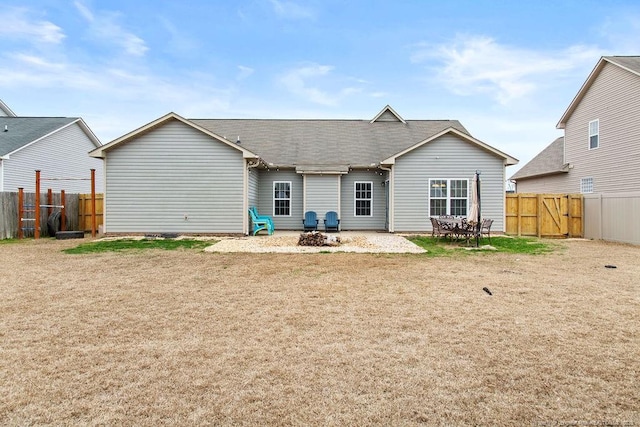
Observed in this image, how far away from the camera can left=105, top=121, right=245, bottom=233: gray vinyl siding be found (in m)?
14.7

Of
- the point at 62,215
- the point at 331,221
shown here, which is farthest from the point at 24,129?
the point at 331,221

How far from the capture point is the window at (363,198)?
18.4 m

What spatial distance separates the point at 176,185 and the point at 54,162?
11747 millimetres

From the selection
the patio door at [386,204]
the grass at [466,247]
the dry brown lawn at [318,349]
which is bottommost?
the dry brown lawn at [318,349]

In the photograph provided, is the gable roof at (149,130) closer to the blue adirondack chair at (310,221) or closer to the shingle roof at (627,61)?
the blue adirondack chair at (310,221)

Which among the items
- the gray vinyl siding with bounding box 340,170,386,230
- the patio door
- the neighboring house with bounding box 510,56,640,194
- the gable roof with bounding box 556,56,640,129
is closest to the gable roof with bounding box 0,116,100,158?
the gray vinyl siding with bounding box 340,170,386,230

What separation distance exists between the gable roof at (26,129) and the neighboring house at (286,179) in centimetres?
839

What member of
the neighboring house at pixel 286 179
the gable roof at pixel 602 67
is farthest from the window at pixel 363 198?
the gable roof at pixel 602 67

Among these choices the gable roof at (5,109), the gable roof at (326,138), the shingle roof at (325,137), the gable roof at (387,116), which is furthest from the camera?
the gable roof at (5,109)

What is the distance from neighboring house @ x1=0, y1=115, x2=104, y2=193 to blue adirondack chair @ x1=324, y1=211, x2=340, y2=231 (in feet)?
44.0

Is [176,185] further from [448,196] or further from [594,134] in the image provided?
[594,134]

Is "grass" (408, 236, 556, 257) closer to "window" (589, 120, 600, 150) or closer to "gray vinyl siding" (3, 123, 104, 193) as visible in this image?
"window" (589, 120, 600, 150)

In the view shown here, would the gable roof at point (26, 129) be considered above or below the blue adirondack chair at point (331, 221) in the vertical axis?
above

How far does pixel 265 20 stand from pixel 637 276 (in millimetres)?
17008
